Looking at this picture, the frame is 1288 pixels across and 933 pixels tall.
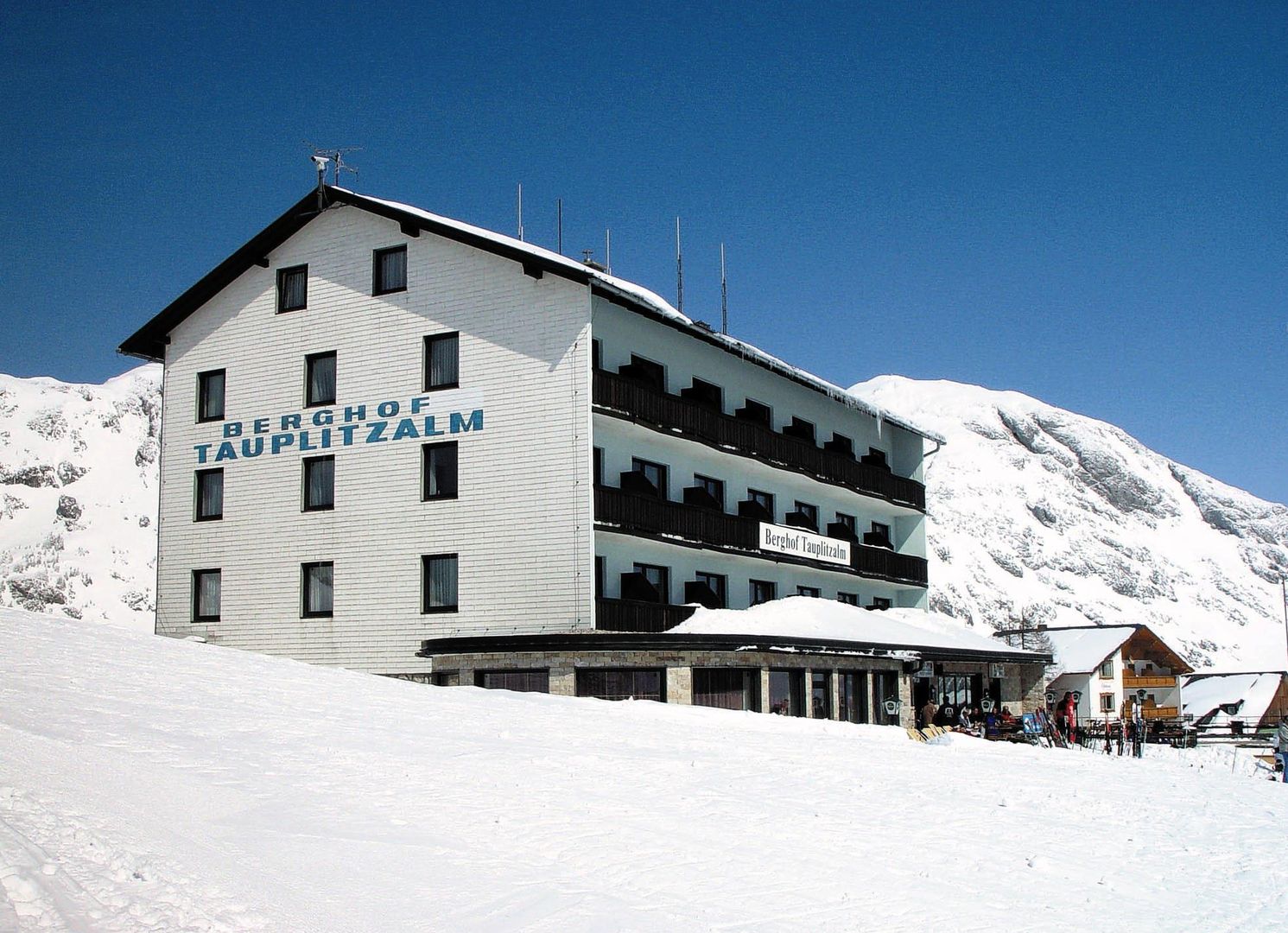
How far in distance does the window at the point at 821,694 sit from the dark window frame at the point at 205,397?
16.3 metres

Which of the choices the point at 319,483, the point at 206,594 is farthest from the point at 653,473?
the point at 206,594

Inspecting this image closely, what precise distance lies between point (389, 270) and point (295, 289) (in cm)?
289

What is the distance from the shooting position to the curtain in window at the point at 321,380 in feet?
110

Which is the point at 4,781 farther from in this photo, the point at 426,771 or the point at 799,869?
the point at 799,869

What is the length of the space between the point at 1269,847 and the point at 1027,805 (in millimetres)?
2632

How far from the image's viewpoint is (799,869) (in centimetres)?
1090

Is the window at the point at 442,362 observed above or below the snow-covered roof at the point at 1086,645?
above

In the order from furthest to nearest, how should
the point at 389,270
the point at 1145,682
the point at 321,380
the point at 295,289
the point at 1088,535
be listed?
the point at 1088,535 < the point at 1145,682 < the point at 295,289 < the point at 321,380 < the point at 389,270

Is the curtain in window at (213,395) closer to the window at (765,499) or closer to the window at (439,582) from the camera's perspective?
the window at (439,582)

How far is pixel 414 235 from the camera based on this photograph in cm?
3266

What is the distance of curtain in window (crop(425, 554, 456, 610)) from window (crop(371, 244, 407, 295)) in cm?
668

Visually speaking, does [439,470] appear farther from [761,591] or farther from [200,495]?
[761,591]

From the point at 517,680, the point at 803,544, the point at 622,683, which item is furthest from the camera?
the point at 803,544

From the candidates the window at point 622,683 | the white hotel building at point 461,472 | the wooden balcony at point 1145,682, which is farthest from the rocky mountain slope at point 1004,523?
the window at point 622,683
